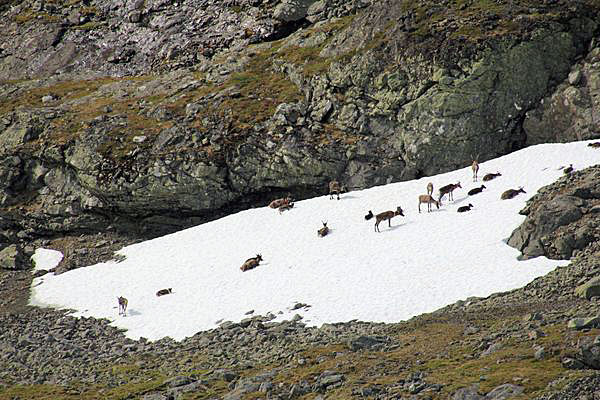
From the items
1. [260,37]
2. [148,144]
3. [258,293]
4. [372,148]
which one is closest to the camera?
[258,293]

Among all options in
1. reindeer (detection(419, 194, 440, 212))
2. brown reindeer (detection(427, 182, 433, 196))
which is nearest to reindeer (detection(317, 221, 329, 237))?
reindeer (detection(419, 194, 440, 212))

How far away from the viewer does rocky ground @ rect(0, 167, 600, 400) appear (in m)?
18.4

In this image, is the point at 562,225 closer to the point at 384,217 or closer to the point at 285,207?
the point at 384,217

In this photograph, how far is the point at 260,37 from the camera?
263ft

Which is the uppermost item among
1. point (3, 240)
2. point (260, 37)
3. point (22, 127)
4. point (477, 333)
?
point (260, 37)

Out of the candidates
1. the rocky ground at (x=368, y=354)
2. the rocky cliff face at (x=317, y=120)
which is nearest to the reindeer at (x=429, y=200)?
the rocky ground at (x=368, y=354)

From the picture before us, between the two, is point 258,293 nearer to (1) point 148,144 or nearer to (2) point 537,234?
(2) point 537,234

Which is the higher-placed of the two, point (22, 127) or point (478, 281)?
point (22, 127)

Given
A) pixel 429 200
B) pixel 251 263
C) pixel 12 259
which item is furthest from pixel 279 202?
pixel 12 259

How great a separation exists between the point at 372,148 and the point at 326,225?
11746mm

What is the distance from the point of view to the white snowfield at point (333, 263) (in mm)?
32688

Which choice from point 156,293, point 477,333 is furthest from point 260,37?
point 477,333

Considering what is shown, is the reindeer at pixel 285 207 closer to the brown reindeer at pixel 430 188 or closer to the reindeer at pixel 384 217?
the reindeer at pixel 384 217

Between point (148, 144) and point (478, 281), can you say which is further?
point (148, 144)
